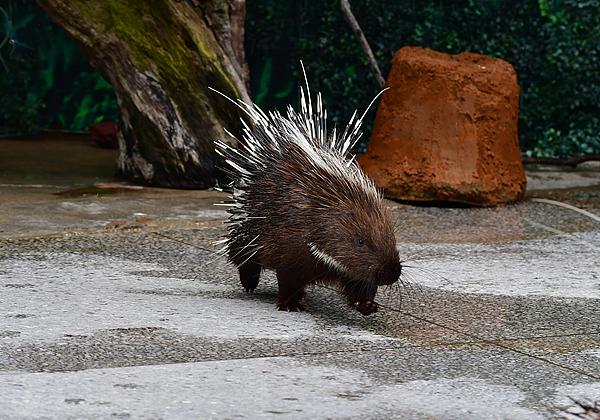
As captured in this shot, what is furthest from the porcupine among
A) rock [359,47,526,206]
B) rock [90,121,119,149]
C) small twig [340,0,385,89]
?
rock [90,121,119,149]

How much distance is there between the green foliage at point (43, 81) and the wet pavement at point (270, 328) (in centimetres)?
492

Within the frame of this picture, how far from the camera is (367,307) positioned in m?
5.25

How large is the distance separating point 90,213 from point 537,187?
4022 millimetres

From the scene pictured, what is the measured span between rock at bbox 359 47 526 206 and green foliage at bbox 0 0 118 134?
185 inches

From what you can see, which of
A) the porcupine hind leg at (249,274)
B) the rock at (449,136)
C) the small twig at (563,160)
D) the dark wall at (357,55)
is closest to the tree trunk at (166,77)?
the rock at (449,136)

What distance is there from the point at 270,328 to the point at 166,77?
4.31 metres

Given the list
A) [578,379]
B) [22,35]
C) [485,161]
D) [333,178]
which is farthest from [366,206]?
[22,35]

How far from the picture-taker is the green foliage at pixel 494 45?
12234 mm

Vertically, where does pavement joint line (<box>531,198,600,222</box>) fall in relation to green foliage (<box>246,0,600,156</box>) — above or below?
below

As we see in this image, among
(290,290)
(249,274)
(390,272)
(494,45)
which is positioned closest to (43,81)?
(494,45)

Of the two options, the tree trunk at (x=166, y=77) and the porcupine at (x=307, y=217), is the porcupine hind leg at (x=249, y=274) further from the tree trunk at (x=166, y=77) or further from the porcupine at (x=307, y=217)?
the tree trunk at (x=166, y=77)

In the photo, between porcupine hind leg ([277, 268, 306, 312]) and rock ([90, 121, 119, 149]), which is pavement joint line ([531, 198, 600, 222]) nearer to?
porcupine hind leg ([277, 268, 306, 312])

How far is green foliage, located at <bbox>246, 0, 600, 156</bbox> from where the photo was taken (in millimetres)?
12234

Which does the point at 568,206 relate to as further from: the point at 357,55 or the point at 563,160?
the point at 357,55
